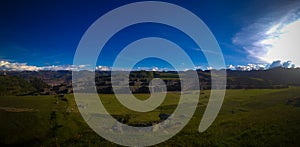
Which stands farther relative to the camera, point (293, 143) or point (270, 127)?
point (270, 127)

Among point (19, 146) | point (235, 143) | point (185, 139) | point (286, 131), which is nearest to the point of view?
point (235, 143)

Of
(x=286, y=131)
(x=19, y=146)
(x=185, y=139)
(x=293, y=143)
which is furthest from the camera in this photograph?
(x=19, y=146)

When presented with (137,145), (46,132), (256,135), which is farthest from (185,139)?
(46,132)

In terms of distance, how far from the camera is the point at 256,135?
92.3 ft

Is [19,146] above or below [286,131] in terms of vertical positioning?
below

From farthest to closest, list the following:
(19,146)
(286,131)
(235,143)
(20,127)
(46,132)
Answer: (20,127)
(46,132)
(19,146)
(286,131)
(235,143)

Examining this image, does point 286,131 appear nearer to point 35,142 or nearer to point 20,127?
point 35,142

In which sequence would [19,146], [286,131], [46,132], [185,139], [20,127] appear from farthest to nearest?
[20,127], [46,132], [19,146], [185,139], [286,131]

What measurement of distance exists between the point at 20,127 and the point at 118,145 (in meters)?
34.4

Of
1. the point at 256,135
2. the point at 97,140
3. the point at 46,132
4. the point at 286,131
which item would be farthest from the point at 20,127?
the point at 286,131

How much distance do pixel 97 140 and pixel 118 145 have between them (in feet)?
14.2

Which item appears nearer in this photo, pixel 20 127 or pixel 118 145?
pixel 118 145

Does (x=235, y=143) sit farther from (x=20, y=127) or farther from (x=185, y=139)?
(x=20, y=127)

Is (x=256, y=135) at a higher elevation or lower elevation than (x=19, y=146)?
higher
